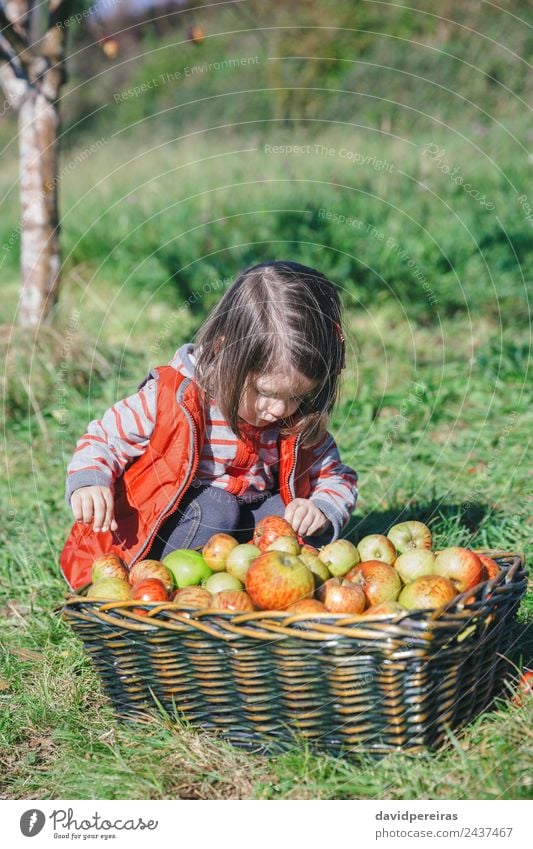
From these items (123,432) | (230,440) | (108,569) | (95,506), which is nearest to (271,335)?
(230,440)

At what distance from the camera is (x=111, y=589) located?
271cm

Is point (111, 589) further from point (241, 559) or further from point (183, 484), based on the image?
point (183, 484)

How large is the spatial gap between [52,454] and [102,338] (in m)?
1.48

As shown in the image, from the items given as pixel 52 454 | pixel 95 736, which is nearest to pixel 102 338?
pixel 52 454

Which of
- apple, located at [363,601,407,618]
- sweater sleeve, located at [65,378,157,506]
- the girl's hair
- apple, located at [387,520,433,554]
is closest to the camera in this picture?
apple, located at [363,601,407,618]

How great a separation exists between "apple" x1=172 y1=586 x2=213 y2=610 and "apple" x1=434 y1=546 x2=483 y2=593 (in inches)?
28.4

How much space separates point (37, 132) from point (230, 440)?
3.62 meters

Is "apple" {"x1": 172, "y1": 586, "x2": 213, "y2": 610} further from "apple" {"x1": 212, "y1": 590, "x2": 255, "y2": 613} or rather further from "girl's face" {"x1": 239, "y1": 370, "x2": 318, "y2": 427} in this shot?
"girl's face" {"x1": 239, "y1": 370, "x2": 318, "y2": 427}

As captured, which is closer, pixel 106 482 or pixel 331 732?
pixel 331 732

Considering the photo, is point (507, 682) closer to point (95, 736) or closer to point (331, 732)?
point (331, 732)

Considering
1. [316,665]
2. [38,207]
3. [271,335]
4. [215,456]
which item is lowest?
[316,665]

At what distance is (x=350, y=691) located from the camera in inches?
91.8

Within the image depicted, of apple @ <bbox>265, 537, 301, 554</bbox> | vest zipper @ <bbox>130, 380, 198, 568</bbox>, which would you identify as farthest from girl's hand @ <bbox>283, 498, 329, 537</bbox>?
vest zipper @ <bbox>130, 380, 198, 568</bbox>

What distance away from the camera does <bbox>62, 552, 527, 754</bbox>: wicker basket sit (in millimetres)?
2275
